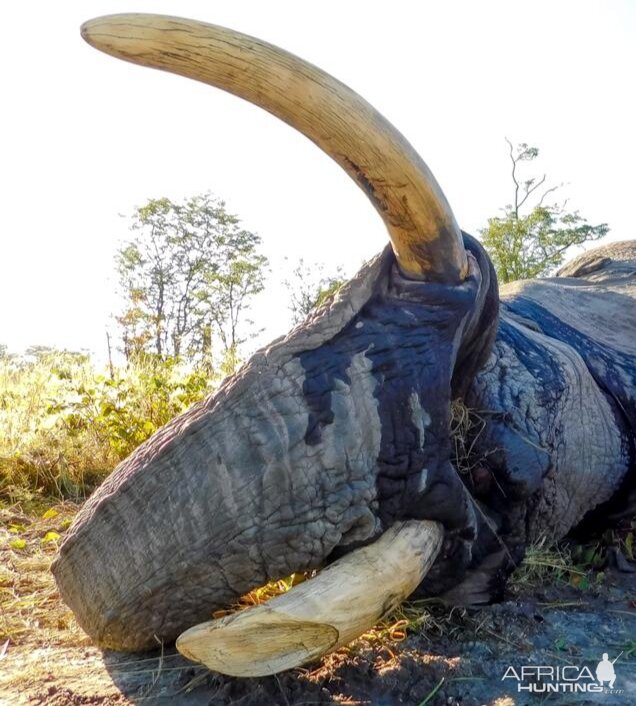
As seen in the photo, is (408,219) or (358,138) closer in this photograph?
(358,138)

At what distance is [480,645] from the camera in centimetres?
235

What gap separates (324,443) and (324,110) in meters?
0.83

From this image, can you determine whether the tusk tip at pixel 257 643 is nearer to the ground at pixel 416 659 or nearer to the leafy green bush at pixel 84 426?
the ground at pixel 416 659

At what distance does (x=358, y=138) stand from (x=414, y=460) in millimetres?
854

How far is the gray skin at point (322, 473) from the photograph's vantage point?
1.93m

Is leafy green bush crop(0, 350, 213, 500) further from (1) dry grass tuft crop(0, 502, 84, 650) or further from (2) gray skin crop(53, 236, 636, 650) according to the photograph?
(2) gray skin crop(53, 236, 636, 650)

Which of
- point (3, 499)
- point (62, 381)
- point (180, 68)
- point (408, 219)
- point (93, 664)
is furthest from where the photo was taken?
point (62, 381)

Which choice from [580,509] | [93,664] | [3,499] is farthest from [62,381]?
[580,509]

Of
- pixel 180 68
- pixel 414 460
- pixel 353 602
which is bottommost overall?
pixel 353 602

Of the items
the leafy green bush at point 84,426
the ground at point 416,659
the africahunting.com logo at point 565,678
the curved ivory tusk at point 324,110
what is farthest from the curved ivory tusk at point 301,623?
the leafy green bush at point 84,426

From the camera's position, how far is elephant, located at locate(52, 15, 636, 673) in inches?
74.9

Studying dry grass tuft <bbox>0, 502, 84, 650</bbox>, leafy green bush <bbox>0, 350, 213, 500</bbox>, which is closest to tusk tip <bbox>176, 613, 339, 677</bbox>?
dry grass tuft <bbox>0, 502, 84, 650</bbox>

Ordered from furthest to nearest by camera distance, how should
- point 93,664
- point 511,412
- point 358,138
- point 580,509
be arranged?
point 580,509, point 511,412, point 93,664, point 358,138

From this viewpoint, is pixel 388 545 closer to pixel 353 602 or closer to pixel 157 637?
pixel 353 602
